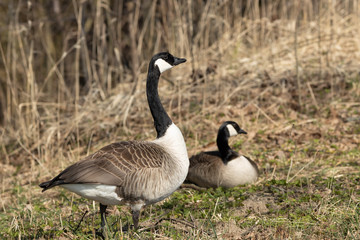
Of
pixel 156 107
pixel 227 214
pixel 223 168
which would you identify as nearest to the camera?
pixel 227 214

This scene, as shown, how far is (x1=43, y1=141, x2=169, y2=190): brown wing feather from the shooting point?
3686 millimetres

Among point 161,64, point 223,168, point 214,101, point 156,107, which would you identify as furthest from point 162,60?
point 214,101

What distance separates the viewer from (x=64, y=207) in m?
5.39

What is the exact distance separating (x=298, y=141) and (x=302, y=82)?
6.70 ft

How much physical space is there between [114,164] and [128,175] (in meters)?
0.15

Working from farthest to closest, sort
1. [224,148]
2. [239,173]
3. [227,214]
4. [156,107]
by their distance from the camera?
[224,148] → [239,173] → [156,107] → [227,214]

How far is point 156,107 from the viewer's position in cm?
454

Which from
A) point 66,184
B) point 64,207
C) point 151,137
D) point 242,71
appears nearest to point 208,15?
point 242,71

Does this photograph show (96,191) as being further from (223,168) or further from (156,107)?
(223,168)

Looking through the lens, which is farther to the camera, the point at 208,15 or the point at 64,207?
the point at 208,15

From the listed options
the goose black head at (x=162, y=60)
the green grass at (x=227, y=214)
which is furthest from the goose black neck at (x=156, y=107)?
the green grass at (x=227, y=214)

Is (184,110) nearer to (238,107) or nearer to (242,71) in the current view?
(238,107)

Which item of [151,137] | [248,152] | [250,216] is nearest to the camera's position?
[250,216]

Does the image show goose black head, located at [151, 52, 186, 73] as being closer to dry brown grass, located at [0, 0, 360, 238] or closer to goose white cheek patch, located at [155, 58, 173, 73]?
goose white cheek patch, located at [155, 58, 173, 73]
